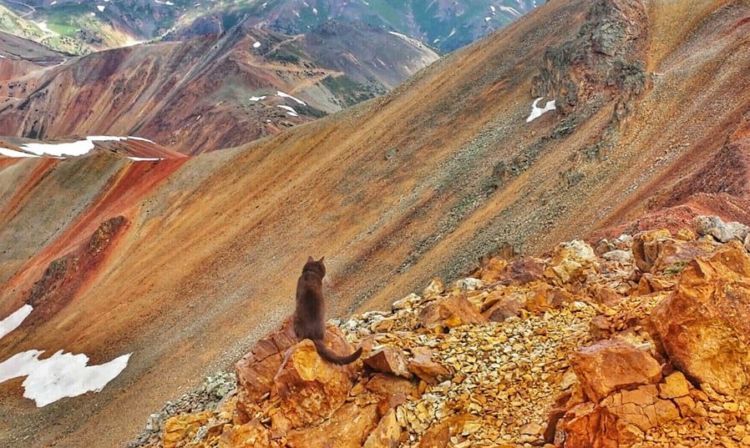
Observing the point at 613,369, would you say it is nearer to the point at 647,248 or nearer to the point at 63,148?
the point at 647,248

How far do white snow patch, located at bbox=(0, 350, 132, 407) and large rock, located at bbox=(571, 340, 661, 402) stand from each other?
Result: 3346cm

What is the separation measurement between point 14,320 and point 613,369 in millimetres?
55359

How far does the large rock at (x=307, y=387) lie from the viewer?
11719mm

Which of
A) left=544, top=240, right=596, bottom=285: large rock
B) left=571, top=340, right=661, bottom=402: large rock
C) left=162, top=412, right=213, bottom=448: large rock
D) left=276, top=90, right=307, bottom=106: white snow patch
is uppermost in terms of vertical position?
left=571, top=340, right=661, bottom=402: large rock

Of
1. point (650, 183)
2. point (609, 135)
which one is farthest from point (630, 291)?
point (609, 135)

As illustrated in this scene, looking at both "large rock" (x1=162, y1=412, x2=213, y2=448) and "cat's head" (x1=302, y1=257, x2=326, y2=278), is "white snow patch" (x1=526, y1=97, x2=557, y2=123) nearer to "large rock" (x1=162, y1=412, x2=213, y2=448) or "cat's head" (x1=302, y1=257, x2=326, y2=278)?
"cat's head" (x1=302, y1=257, x2=326, y2=278)

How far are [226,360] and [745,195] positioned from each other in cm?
2371

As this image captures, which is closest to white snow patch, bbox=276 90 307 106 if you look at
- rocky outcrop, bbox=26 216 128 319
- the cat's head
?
rocky outcrop, bbox=26 216 128 319

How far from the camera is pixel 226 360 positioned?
31.4 meters

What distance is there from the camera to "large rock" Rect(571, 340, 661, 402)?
9.01 m

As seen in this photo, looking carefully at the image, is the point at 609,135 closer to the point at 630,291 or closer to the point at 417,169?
the point at 417,169

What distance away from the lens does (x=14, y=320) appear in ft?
173

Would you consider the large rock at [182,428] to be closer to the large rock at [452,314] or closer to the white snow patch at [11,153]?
the large rock at [452,314]

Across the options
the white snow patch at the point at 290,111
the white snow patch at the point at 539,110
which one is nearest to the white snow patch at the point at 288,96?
the white snow patch at the point at 290,111
